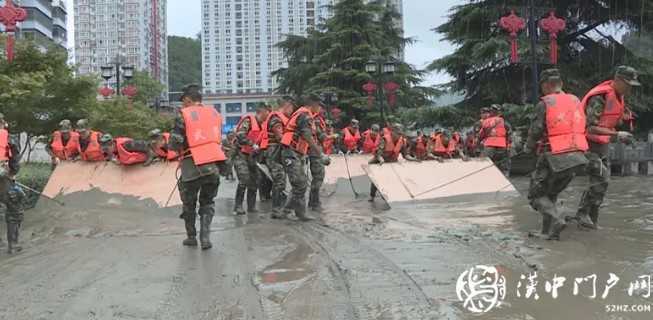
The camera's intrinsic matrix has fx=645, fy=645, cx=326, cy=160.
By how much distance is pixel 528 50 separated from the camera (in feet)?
64.1

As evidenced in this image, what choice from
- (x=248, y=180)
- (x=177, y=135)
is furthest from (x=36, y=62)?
(x=177, y=135)

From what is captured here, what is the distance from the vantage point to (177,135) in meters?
6.84

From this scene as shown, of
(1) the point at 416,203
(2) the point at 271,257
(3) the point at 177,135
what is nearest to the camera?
(2) the point at 271,257

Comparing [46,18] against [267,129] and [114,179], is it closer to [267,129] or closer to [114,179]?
[114,179]

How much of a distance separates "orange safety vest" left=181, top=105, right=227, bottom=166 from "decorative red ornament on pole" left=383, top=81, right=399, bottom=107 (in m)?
23.0

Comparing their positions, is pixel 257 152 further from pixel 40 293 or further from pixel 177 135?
pixel 40 293

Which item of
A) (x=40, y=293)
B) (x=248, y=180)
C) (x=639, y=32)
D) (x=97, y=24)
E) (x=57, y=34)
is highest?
(x=97, y=24)

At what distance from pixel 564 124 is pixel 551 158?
0.36m

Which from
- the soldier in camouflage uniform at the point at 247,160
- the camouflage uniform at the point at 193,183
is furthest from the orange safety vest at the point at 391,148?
the camouflage uniform at the point at 193,183

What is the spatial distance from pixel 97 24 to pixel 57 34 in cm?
3037

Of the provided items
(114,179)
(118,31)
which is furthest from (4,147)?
(118,31)

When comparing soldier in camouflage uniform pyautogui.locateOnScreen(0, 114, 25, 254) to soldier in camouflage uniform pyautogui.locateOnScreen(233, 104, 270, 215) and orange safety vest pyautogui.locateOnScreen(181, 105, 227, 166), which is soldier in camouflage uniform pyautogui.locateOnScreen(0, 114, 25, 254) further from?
soldier in camouflage uniform pyautogui.locateOnScreen(233, 104, 270, 215)

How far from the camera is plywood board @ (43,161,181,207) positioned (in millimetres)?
10508

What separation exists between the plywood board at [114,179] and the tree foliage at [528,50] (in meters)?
12.4
